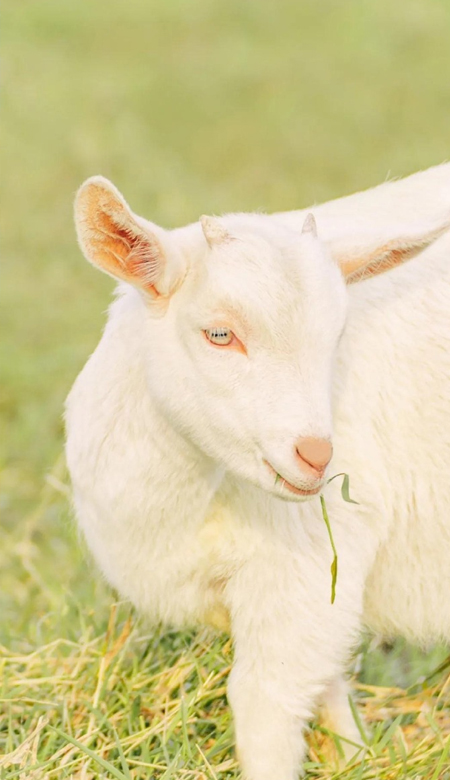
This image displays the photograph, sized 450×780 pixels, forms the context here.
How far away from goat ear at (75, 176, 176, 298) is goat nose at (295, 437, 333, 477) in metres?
0.55

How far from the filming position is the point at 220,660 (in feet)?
12.8

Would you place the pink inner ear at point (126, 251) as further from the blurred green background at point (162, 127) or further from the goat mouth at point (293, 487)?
the blurred green background at point (162, 127)

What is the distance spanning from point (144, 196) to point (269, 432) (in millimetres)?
6298

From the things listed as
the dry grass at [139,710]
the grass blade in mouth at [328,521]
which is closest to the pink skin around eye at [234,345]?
the grass blade in mouth at [328,521]

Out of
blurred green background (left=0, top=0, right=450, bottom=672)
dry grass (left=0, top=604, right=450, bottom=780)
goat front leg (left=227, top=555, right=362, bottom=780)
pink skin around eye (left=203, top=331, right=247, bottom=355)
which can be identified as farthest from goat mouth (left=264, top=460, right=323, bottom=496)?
blurred green background (left=0, top=0, right=450, bottom=672)

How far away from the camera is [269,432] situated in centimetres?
281

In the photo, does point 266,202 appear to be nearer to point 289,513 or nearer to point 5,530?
point 5,530

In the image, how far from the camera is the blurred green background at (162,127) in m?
6.78

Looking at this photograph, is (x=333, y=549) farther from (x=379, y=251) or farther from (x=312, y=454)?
(x=379, y=251)

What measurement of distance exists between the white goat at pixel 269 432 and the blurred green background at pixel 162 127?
1.89 m

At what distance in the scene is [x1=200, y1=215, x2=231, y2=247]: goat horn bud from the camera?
9.67ft

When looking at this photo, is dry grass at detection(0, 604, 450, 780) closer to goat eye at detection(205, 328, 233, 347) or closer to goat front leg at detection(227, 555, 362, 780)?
goat front leg at detection(227, 555, 362, 780)

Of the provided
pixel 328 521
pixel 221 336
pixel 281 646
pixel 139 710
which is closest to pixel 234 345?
pixel 221 336

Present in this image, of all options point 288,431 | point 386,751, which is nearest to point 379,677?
point 386,751
